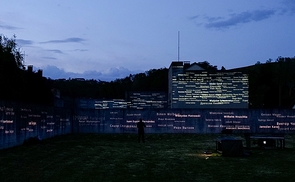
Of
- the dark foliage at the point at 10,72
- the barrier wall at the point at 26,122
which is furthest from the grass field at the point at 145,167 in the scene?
the dark foliage at the point at 10,72

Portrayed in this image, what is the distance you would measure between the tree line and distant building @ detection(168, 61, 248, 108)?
4.49 metres

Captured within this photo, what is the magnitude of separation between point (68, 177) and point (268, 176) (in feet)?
18.9

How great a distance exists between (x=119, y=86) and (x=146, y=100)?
3640cm

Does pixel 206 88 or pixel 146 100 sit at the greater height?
pixel 206 88

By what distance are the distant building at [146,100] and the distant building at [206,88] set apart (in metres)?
25.3

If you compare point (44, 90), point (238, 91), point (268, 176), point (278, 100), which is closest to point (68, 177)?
point (268, 176)

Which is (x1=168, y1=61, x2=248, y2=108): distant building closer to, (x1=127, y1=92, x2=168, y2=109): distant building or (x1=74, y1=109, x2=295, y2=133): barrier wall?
(x1=127, y1=92, x2=168, y2=109): distant building

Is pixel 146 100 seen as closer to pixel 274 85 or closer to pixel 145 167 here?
pixel 274 85

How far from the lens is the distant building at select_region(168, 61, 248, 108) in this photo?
74.0 metres

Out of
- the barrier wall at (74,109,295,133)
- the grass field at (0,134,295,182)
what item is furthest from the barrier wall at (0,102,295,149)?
the grass field at (0,134,295,182)

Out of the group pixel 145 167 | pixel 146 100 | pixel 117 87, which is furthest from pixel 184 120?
pixel 117 87

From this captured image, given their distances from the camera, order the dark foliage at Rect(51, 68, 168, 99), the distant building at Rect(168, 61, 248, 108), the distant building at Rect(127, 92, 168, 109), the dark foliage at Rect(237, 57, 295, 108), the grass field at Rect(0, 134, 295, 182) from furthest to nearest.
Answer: the dark foliage at Rect(51, 68, 168, 99)
the distant building at Rect(127, 92, 168, 109)
the dark foliage at Rect(237, 57, 295, 108)
the distant building at Rect(168, 61, 248, 108)
the grass field at Rect(0, 134, 295, 182)

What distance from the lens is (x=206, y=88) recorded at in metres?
75.3

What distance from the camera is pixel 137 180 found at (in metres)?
11.2
